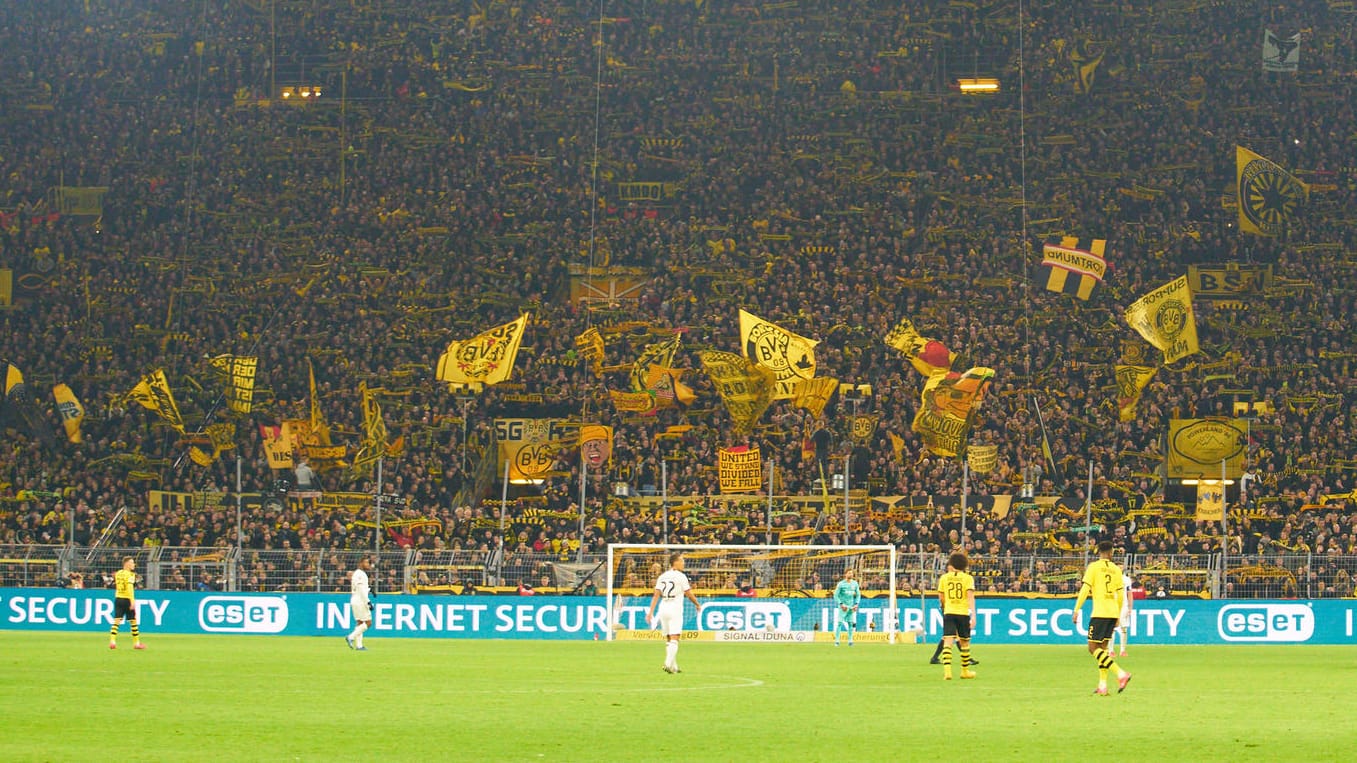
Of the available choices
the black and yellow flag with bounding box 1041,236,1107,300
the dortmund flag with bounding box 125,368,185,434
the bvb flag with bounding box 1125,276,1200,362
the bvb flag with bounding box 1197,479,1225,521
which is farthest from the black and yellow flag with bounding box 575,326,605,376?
the bvb flag with bounding box 1197,479,1225,521

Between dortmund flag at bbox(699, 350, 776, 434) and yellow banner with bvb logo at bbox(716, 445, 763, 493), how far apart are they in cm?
241

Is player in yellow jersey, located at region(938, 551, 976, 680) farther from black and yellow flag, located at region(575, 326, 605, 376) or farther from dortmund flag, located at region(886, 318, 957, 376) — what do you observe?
black and yellow flag, located at region(575, 326, 605, 376)

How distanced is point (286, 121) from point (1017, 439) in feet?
103

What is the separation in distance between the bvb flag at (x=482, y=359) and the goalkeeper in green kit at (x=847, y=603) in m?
18.2

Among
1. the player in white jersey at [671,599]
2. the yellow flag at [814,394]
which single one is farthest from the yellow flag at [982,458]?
the player in white jersey at [671,599]

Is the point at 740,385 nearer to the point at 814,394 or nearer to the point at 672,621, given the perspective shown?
the point at 814,394

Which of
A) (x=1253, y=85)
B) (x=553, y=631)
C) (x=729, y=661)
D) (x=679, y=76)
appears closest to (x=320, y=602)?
(x=553, y=631)

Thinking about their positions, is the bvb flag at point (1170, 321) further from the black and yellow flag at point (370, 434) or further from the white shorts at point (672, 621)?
the white shorts at point (672, 621)

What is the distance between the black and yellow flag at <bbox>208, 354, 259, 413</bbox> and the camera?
5522 centimetres

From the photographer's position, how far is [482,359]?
179 ft

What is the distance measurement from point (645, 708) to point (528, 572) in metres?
23.9

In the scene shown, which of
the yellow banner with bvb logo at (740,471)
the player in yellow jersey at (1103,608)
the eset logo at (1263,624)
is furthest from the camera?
the yellow banner with bvb logo at (740,471)

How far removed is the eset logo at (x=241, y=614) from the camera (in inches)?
1650

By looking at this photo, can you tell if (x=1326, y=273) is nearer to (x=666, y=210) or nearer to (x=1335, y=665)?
(x=666, y=210)
